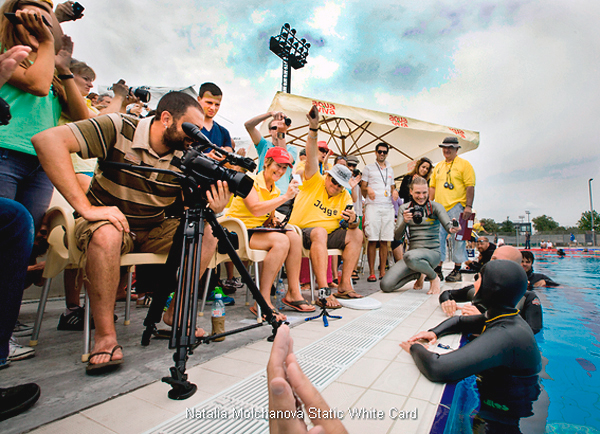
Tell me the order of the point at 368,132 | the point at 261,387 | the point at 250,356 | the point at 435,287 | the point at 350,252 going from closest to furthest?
the point at 261,387 < the point at 250,356 < the point at 350,252 < the point at 435,287 < the point at 368,132

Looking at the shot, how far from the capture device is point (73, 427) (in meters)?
0.96

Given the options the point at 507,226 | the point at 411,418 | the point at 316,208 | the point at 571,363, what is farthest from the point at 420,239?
the point at 507,226

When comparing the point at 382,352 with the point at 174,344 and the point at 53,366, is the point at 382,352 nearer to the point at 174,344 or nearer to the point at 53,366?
the point at 174,344

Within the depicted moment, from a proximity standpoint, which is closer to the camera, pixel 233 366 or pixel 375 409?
pixel 375 409

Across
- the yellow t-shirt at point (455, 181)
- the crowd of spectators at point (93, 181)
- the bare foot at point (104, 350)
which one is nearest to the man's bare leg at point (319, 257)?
the crowd of spectators at point (93, 181)

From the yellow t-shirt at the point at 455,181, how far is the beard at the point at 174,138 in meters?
4.85

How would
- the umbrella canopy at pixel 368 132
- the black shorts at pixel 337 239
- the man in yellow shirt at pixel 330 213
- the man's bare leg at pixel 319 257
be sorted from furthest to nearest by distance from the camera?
the umbrella canopy at pixel 368 132 < the black shorts at pixel 337 239 < the man in yellow shirt at pixel 330 213 < the man's bare leg at pixel 319 257

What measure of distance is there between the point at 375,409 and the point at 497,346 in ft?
2.46

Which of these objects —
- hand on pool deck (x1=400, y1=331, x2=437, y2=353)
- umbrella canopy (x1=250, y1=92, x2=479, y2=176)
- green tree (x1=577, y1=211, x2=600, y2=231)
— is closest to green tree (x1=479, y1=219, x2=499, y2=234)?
green tree (x1=577, y1=211, x2=600, y2=231)

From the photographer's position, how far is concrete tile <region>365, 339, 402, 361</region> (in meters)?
1.71

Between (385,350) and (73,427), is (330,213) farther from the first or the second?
(73,427)

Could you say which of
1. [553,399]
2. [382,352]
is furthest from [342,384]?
[553,399]

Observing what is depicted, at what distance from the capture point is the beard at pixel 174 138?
177cm

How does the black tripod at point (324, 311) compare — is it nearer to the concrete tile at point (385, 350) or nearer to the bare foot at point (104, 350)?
the concrete tile at point (385, 350)
